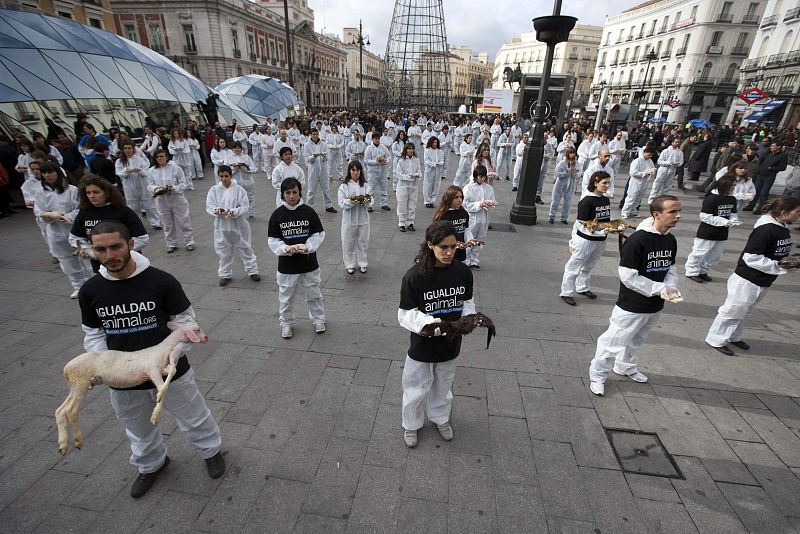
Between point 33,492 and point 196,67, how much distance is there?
53819 mm

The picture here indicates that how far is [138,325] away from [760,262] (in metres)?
6.47

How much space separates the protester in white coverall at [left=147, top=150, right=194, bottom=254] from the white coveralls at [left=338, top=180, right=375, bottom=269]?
3663mm

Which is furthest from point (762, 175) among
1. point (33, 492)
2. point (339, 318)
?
point (33, 492)

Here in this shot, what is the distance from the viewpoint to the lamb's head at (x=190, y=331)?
2612mm

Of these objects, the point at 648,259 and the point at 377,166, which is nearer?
the point at 648,259

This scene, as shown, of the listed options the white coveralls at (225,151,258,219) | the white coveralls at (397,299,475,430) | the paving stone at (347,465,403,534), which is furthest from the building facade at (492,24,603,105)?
the paving stone at (347,465,403,534)

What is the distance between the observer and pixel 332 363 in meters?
4.46

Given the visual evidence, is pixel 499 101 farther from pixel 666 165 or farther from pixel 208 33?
pixel 208 33

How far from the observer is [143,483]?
290 centimetres

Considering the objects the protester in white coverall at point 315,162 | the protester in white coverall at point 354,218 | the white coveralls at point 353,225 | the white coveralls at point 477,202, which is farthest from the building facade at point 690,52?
the white coveralls at point 353,225

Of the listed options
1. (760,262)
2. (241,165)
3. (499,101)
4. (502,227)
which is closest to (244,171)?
(241,165)

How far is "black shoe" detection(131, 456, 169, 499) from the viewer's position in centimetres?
286

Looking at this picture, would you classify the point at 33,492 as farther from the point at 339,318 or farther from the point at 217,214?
the point at 217,214

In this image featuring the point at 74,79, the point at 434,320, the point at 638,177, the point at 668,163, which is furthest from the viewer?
the point at 74,79
